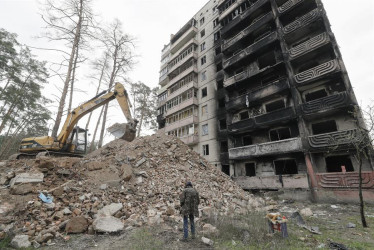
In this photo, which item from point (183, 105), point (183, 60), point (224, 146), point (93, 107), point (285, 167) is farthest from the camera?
point (183, 60)

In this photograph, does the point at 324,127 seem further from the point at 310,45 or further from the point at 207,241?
the point at 207,241

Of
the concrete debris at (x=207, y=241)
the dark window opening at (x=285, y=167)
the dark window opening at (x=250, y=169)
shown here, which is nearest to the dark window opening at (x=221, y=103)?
the dark window opening at (x=250, y=169)

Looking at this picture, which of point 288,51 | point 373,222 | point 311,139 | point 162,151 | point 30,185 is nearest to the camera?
point 30,185

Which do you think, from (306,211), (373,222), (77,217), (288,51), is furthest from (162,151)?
(288,51)

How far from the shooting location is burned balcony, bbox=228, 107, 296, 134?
14.9m

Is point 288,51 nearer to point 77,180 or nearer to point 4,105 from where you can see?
point 77,180

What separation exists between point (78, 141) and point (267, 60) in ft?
64.5

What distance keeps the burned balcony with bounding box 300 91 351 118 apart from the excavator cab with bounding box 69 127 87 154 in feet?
55.9

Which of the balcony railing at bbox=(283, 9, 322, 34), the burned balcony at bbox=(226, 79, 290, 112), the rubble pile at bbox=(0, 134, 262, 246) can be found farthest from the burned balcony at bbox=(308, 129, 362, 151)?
the balcony railing at bbox=(283, 9, 322, 34)

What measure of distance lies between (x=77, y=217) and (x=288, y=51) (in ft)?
63.0

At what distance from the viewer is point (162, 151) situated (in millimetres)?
12141

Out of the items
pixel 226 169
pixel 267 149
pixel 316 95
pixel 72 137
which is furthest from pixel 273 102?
pixel 72 137

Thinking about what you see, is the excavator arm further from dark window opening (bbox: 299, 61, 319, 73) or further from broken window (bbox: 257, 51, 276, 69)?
dark window opening (bbox: 299, 61, 319, 73)

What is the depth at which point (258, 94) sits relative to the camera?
1747cm
